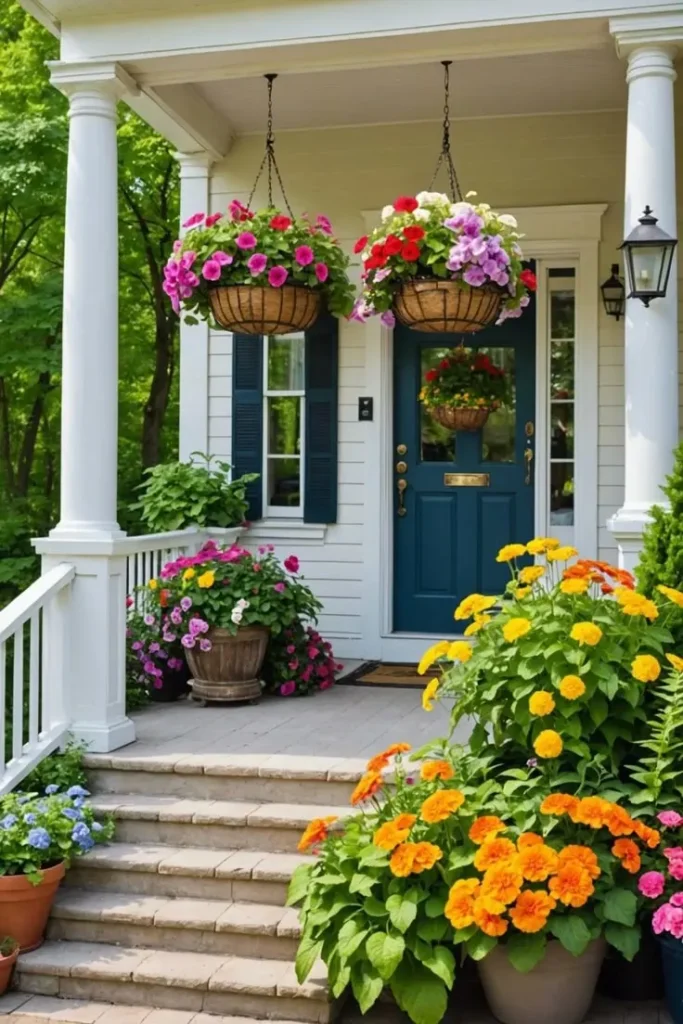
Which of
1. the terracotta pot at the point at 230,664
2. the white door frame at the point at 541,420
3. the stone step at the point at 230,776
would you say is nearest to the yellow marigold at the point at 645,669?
the stone step at the point at 230,776

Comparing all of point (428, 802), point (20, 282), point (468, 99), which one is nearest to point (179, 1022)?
point (428, 802)

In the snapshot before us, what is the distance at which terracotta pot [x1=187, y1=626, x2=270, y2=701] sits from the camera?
507 centimetres

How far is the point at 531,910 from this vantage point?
9.21ft

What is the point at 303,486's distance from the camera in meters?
6.32

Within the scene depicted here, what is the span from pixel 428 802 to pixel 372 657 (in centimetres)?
326

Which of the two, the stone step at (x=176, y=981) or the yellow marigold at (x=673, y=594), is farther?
the yellow marigold at (x=673, y=594)

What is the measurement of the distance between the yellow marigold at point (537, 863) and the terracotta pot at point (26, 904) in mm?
1524

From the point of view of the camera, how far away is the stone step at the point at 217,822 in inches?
148

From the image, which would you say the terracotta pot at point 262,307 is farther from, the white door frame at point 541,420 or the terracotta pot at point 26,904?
the terracotta pot at point 26,904

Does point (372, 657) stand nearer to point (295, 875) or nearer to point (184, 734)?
point (184, 734)

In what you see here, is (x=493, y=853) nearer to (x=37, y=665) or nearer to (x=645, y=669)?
(x=645, y=669)

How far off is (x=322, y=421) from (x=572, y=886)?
12.5 feet

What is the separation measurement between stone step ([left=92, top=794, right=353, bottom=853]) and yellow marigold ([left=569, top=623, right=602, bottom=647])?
1.14 metres

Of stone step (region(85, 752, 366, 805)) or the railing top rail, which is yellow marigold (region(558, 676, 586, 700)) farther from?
the railing top rail
